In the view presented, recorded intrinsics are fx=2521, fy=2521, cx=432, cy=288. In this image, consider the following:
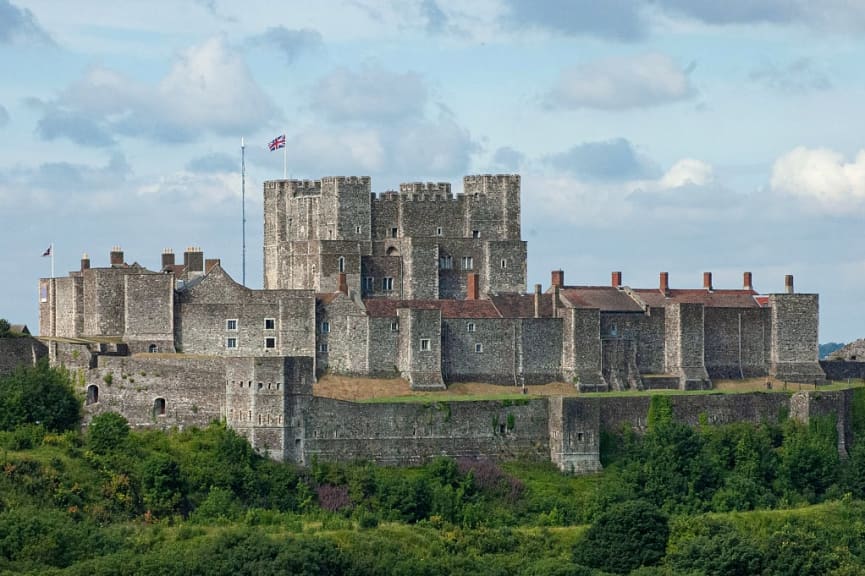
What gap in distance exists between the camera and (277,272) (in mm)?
100250

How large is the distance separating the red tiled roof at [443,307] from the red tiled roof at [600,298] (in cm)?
370

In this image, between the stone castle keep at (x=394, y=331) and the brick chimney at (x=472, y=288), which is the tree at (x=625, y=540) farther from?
the brick chimney at (x=472, y=288)

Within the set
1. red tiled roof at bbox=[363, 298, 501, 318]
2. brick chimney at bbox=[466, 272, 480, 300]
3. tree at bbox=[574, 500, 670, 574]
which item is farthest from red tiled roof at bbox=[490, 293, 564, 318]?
tree at bbox=[574, 500, 670, 574]

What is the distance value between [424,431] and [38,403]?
1343 cm

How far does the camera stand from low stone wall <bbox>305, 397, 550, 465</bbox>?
86.9 metres

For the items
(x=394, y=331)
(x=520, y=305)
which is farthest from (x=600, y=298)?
(x=394, y=331)

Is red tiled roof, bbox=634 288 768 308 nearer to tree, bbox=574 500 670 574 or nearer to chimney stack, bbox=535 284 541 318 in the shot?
chimney stack, bbox=535 284 541 318

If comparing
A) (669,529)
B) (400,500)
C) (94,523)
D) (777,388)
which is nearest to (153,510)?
(94,523)

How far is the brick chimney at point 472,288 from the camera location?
99000 mm

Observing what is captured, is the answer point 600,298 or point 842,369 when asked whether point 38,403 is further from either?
point 842,369

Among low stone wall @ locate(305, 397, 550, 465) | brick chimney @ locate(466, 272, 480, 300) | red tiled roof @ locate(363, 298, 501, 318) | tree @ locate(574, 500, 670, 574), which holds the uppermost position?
brick chimney @ locate(466, 272, 480, 300)

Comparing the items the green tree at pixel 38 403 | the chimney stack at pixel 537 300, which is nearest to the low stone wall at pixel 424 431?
the chimney stack at pixel 537 300

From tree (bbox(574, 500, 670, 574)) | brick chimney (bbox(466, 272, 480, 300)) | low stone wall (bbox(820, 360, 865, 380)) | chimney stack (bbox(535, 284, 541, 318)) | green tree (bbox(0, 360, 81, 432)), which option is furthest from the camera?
low stone wall (bbox(820, 360, 865, 380))

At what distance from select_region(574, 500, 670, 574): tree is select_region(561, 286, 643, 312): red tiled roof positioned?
15.8 meters
